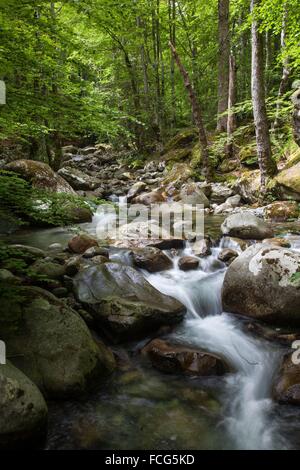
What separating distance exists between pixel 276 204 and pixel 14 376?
8.35m

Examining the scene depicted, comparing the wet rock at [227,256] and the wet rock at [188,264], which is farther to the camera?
the wet rock at [227,256]

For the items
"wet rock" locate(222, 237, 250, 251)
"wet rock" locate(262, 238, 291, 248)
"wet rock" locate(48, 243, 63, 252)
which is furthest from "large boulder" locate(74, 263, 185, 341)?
"wet rock" locate(262, 238, 291, 248)

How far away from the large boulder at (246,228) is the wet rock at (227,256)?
Result: 3.23ft

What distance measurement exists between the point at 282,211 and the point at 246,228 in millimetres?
2192

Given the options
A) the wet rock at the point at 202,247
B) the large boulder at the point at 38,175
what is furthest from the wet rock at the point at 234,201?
the large boulder at the point at 38,175

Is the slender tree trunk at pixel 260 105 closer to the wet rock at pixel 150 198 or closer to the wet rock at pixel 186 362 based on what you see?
the wet rock at pixel 150 198

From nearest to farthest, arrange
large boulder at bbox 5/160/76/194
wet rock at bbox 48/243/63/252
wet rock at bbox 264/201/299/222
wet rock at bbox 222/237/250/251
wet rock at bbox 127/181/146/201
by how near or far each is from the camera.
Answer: wet rock at bbox 222/237/250/251 < wet rock at bbox 48/243/63/252 < wet rock at bbox 264/201/299/222 < large boulder at bbox 5/160/76/194 < wet rock at bbox 127/181/146/201

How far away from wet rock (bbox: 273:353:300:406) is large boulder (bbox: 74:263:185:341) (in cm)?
170

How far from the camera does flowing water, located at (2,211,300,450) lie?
3.23 metres

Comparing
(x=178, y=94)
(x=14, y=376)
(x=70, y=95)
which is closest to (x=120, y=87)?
(x=178, y=94)

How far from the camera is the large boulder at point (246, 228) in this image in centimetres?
759

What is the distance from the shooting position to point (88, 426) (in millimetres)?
3338

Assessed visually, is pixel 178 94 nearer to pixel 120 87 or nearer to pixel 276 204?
pixel 120 87

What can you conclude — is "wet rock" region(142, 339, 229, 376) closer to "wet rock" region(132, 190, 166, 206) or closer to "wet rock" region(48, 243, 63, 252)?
"wet rock" region(48, 243, 63, 252)
